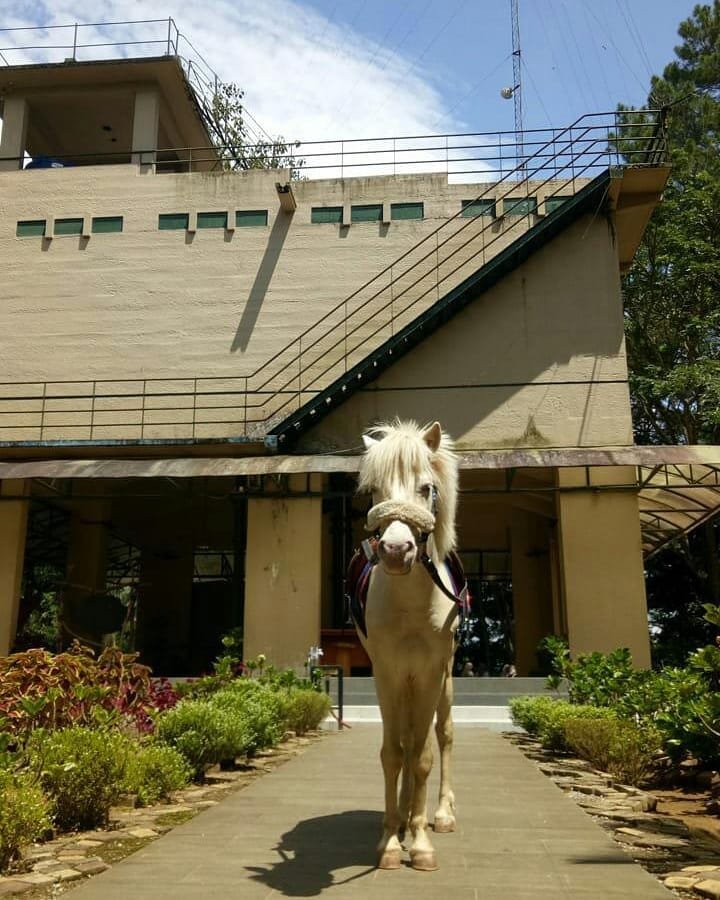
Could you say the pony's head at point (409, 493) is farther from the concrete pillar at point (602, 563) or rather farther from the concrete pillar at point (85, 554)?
the concrete pillar at point (85, 554)

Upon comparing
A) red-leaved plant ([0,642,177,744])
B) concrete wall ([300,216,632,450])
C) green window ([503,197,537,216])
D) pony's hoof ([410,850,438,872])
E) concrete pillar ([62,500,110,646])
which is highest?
green window ([503,197,537,216])

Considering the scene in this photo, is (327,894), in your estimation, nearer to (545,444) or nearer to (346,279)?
(545,444)

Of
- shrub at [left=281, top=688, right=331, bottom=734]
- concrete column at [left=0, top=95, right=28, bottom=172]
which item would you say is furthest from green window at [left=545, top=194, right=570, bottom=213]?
concrete column at [left=0, top=95, right=28, bottom=172]

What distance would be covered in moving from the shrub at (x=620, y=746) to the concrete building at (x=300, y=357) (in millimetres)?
7858

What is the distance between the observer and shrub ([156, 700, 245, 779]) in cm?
772

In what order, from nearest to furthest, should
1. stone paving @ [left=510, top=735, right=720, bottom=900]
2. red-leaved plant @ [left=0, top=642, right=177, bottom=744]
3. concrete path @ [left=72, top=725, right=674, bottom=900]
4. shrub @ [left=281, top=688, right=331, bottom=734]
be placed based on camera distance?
concrete path @ [left=72, top=725, right=674, bottom=900] → stone paving @ [left=510, top=735, right=720, bottom=900] → red-leaved plant @ [left=0, top=642, right=177, bottom=744] → shrub @ [left=281, top=688, right=331, bottom=734]

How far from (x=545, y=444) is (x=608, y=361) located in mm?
2483

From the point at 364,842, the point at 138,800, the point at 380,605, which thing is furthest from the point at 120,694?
the point at 380,605

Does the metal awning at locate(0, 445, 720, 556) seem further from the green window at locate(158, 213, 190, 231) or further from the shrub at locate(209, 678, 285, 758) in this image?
the green window at locate(158, 213, 190, 231)

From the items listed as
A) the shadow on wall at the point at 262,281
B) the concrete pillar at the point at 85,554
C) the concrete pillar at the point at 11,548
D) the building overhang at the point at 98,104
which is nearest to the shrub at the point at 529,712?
the shadow on wall at the point at 262,281

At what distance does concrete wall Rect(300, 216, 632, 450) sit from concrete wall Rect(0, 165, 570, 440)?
2097 mm

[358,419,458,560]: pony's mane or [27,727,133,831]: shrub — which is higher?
[358,419,458,560]: pony's mane

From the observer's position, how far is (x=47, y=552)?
29656 mm

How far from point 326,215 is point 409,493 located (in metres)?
18.4
